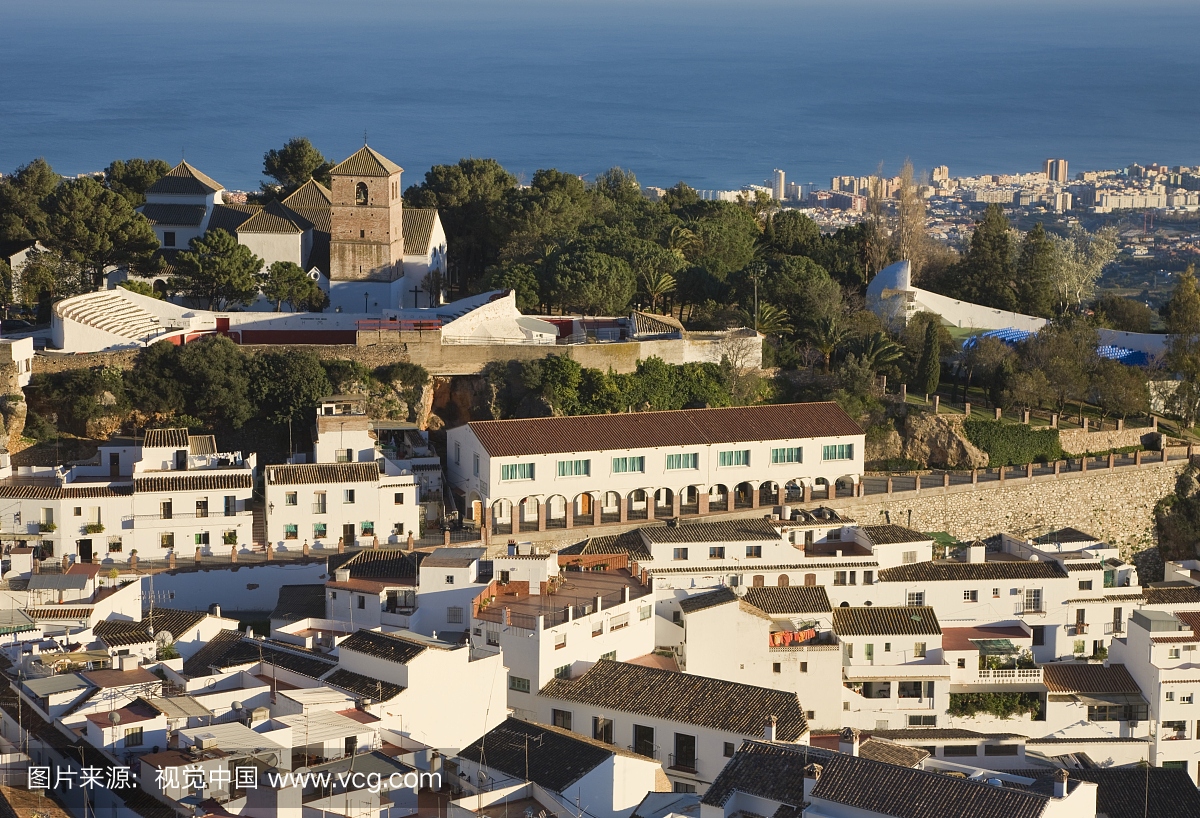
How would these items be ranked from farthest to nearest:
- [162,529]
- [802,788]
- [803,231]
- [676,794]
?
[803,231] → [162,529] → [676,794] → [802,788]

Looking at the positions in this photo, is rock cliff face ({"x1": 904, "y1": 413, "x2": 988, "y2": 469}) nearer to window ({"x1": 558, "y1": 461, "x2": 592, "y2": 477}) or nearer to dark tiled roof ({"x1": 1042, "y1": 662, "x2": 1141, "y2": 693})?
dark tiled roof ({"x1": 1042, "y1": 662, "x2": 1141, "y2": 693})

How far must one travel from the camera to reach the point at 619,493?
32.6 meters

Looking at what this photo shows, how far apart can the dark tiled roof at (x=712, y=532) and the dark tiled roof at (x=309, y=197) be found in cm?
1689

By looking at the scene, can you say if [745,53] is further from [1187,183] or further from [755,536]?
[755,536]

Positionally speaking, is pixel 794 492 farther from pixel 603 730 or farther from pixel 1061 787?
pixel 1061 787

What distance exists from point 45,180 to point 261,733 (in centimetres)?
2744

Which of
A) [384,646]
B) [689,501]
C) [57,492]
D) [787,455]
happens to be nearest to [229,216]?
[57,492]

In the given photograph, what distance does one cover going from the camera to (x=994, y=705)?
28156 millimetres

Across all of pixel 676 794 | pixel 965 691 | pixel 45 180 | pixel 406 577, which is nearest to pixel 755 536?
pixel 965 691

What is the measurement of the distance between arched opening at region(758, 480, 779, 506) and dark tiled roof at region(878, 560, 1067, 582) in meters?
3.63

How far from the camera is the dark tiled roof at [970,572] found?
3050 centimetres

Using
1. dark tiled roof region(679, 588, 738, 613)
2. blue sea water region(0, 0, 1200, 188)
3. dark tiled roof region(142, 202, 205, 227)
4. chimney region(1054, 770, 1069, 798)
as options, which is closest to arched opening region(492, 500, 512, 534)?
dark tiled roof region(679, 588, 738, 613)

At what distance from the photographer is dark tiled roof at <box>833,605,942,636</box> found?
28.5 meters

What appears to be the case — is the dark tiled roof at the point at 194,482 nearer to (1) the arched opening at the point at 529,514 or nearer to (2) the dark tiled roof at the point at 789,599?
(1) the arched opening at the point at 529,514
